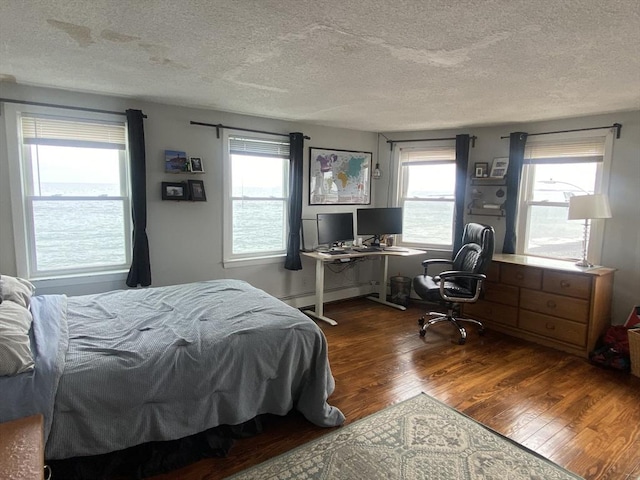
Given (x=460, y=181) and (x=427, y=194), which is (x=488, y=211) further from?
(x=427, y=194)

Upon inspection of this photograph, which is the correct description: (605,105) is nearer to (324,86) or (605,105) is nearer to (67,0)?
(324,86)

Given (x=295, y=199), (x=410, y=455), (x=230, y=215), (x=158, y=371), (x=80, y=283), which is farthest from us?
(x=295, y=199)

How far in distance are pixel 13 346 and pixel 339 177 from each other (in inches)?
148

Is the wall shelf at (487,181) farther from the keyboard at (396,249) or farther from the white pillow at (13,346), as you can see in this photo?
the white pillow at (13,346)

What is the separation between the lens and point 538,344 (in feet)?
12.1

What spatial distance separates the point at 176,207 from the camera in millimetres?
3723

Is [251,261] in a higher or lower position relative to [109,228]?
lower

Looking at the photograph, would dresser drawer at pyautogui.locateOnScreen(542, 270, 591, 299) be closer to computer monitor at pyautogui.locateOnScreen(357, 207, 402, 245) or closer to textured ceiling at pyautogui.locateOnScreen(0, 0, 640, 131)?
textured ceiling at pyautogui.locateOnScreen(0, 0, 640, 131)

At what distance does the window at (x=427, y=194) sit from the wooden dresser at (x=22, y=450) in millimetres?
4335

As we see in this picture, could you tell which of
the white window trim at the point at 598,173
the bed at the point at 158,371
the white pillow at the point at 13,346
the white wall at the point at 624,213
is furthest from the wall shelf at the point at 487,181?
the white pillow at the point at 13,346

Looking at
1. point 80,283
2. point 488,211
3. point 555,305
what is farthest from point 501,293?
point 80,283

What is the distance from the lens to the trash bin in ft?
16.0

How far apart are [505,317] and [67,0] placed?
163 inches

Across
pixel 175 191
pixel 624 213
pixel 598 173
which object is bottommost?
pixel 624 213
